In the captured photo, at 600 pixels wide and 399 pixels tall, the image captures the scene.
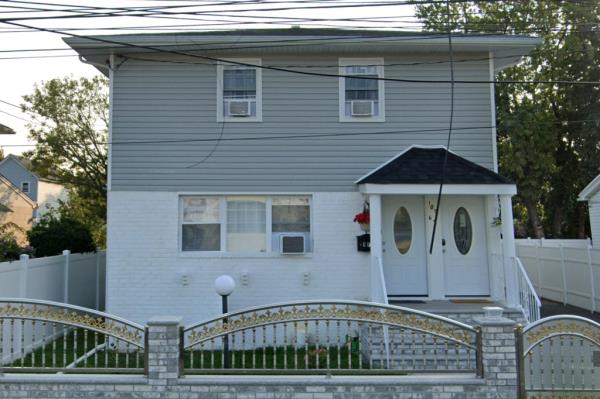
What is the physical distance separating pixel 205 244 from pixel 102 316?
4.01 m

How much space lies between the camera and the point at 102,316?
5785 millimetres

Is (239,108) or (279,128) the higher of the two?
(239,108)

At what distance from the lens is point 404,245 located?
32.3 feet

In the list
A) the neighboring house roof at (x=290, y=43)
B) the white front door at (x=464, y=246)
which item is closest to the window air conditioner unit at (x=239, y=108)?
the neighboring house roof at (x=290, y=43)

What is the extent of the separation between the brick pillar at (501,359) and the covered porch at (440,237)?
12.0ft

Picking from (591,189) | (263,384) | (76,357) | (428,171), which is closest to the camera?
(263,384)

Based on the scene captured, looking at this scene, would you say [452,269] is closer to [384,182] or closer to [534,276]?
[384,182]

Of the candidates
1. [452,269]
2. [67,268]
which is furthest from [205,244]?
[452,269]

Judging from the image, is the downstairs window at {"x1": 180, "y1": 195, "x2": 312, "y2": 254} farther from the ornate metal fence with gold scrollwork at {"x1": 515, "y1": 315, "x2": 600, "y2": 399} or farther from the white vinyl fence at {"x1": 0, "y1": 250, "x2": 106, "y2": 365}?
the ornate metal fence with gold scrollwork at {"x1": 515, "y1": 315, "x2": 600, "y2": 399}

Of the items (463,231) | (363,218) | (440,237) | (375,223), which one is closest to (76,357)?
(375,223)

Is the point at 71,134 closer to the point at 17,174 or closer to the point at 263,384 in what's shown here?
the point at 17,174

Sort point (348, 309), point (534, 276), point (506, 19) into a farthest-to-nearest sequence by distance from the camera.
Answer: point (506, 19), point (534, 276), point (348, 309)

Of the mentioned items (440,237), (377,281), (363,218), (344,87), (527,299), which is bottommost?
(527,299)

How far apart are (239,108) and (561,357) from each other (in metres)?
6.80
